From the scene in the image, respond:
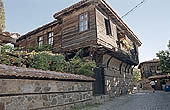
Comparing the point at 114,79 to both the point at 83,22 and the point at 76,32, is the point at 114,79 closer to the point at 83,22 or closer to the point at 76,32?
the point at 76,32

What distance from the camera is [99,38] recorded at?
9711 mm

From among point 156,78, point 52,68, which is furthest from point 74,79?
point 156,78

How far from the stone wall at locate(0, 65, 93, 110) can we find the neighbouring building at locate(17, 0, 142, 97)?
11.4ft

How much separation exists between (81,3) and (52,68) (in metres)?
5.11

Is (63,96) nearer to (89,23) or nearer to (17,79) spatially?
(17,79)

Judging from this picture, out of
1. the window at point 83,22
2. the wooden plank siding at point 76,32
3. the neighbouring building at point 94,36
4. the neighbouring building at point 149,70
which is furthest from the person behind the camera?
the neighbouring building at point 149,70

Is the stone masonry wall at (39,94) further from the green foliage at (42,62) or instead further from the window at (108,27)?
the window at (108,27)

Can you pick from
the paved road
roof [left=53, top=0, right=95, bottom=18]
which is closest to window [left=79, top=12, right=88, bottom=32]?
roof [left=53, top=0, right=95, bottom=18]

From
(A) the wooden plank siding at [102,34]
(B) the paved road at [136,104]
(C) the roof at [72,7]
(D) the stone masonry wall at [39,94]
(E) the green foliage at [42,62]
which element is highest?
(C) the roof at [72,7]

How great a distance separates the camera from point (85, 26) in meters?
10.5

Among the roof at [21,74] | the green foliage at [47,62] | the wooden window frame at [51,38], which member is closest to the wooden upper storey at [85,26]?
the wooden window frame at [51,38]

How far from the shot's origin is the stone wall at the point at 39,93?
4.15 m

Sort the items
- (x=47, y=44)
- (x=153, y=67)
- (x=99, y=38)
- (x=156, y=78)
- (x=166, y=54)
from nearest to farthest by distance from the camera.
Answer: (x=99, y=38) < (x=47, y=44) < (x=166, y=54) < (x=156, y=78) < (x=153, y=67)

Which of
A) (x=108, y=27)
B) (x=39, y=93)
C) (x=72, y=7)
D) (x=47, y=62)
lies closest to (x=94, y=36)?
(x=108, y=27)
